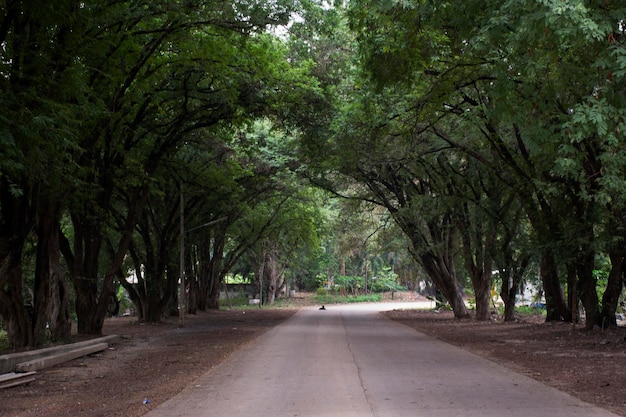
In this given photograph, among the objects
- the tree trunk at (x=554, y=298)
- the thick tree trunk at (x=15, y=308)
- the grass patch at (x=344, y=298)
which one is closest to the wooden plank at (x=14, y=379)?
the thick tree trunk at (x=15, y=308)

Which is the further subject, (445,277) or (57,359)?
(445,277)

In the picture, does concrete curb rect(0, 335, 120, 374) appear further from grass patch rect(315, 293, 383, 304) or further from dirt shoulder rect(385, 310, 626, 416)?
grass patch rect(315, 293, 383, 304)

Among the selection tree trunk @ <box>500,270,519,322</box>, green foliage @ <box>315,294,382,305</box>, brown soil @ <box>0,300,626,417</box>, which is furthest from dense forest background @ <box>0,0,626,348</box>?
green foliage @ <box>315,294,382,305</box>

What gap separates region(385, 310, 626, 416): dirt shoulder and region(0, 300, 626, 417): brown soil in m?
0.01

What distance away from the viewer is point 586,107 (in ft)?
26.5

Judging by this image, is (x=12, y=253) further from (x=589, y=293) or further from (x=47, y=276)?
(x=589, y=293)

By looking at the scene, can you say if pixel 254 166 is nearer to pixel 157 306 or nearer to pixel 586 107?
pixel 157 306

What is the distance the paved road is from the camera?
7926 millimetres

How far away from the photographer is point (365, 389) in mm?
9641

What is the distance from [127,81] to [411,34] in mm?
8175

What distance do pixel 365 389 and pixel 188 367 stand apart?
527 cm

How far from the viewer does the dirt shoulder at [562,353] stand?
32.6ft

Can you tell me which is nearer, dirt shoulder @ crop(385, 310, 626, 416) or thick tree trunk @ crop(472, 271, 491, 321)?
dirt shoulder @ crop(385, 310, 626, 416)

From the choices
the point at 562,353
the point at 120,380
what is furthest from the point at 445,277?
the point at 120,380
